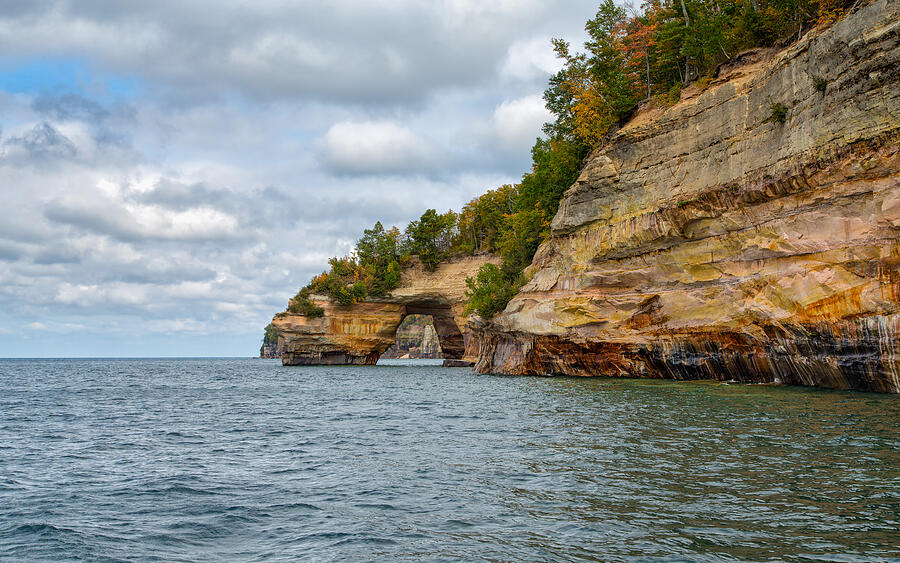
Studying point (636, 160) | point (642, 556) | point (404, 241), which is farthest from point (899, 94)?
point (404, 241)

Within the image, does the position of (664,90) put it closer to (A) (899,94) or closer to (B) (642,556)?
(A) (899,94)

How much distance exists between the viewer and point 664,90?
40.0 meters

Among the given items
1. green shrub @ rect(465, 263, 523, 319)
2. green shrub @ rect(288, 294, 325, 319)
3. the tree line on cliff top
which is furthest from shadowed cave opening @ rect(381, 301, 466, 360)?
green shrub @ rect(465, 263, 523, 319)

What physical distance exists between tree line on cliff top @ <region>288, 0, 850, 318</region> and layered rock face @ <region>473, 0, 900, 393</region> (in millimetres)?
2263

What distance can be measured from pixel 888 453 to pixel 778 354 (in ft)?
50.3

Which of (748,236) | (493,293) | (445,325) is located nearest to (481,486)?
(748,236)

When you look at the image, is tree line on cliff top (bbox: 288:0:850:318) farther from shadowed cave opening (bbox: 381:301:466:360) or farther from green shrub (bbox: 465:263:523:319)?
shadowed cave opening (bbox: 381:301:466:360)

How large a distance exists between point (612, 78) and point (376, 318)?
4333 centimetres

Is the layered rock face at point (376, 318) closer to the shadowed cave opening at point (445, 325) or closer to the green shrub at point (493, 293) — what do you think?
the shadowed cave opening at point (445, 325)

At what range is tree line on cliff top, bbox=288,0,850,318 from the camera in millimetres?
31391

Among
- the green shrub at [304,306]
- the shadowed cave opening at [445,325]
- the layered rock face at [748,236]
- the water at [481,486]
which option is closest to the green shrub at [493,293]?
the layered rock face at [748,236]

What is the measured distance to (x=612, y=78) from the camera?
1604 inches

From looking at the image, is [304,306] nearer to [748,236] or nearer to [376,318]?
[376,318]

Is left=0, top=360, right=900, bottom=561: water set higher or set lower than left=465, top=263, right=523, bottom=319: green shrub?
lower
